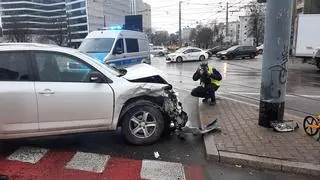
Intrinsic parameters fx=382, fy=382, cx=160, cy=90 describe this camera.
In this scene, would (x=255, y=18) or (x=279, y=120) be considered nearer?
(x=279, y=120)

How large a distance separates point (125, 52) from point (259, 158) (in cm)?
1133

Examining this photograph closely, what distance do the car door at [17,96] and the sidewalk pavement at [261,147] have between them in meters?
2.70

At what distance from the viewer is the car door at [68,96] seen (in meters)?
5.67

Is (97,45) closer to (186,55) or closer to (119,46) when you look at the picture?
(119,46)

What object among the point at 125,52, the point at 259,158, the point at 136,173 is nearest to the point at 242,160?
the point at 259,158

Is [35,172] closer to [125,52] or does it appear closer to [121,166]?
[121,166]

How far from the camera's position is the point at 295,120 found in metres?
7.64

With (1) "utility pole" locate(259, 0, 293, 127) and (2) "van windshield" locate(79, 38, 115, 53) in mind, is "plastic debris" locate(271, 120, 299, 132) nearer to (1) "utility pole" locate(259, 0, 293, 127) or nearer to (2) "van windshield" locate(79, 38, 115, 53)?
(1) "utility pole" locate(259, 0, 293, 127)

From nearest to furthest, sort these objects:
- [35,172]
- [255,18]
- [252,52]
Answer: [35,172]
[252,52]
[255,18]

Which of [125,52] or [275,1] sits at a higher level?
[275,1]

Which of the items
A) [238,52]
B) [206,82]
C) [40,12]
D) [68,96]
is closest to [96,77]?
[68,96]

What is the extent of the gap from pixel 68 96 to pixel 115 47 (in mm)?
10081

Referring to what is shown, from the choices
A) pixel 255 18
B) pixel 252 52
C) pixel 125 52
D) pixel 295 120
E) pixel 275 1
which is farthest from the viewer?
pixel 255 18

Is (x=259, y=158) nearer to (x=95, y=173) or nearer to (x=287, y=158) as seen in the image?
(x=287, y=158)
